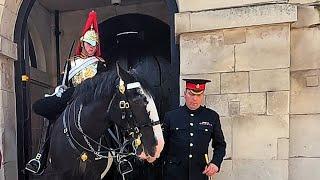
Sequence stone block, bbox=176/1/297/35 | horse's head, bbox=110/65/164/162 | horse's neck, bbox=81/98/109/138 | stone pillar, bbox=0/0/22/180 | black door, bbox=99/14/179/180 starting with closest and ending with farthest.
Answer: horse's head, bbox=110/65/164/162 < horse's neck, bbox=81/98/109/138 < stone block, bbox=176/1/297/35 < stone pillar, bbox=0/0/22/180 < black door, bbox=99/14/179/180

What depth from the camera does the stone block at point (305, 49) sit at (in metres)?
3.48

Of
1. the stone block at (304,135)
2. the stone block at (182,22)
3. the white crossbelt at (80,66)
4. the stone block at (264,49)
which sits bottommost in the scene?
the stone block at (304,135)

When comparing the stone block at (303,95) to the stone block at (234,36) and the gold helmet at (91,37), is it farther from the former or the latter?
the gold helmet at (91,37)

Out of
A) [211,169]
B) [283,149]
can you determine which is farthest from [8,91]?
[283,149]

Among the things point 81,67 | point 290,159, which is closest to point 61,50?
point 81,67

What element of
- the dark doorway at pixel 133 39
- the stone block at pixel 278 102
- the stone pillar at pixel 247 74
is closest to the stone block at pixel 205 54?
the stone pillar at pixel 247 74

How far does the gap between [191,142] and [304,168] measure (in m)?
1.24

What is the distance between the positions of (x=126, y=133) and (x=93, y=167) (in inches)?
17.6

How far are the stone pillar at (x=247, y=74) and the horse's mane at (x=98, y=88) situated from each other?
3.63 ft

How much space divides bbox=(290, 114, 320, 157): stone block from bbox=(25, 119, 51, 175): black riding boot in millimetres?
2082

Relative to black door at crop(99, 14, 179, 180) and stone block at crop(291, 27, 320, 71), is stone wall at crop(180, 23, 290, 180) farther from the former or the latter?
black door at crop(99, 14, 179, 180)

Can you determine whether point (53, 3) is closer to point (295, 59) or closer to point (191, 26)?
point (191, 26)

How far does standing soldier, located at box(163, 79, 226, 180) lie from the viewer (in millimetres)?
2931

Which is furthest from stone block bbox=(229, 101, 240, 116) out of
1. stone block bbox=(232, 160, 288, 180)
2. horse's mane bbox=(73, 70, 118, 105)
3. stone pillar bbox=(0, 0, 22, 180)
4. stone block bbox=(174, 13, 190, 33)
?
stone pillar bbox=(0, 0, 22, 180)
